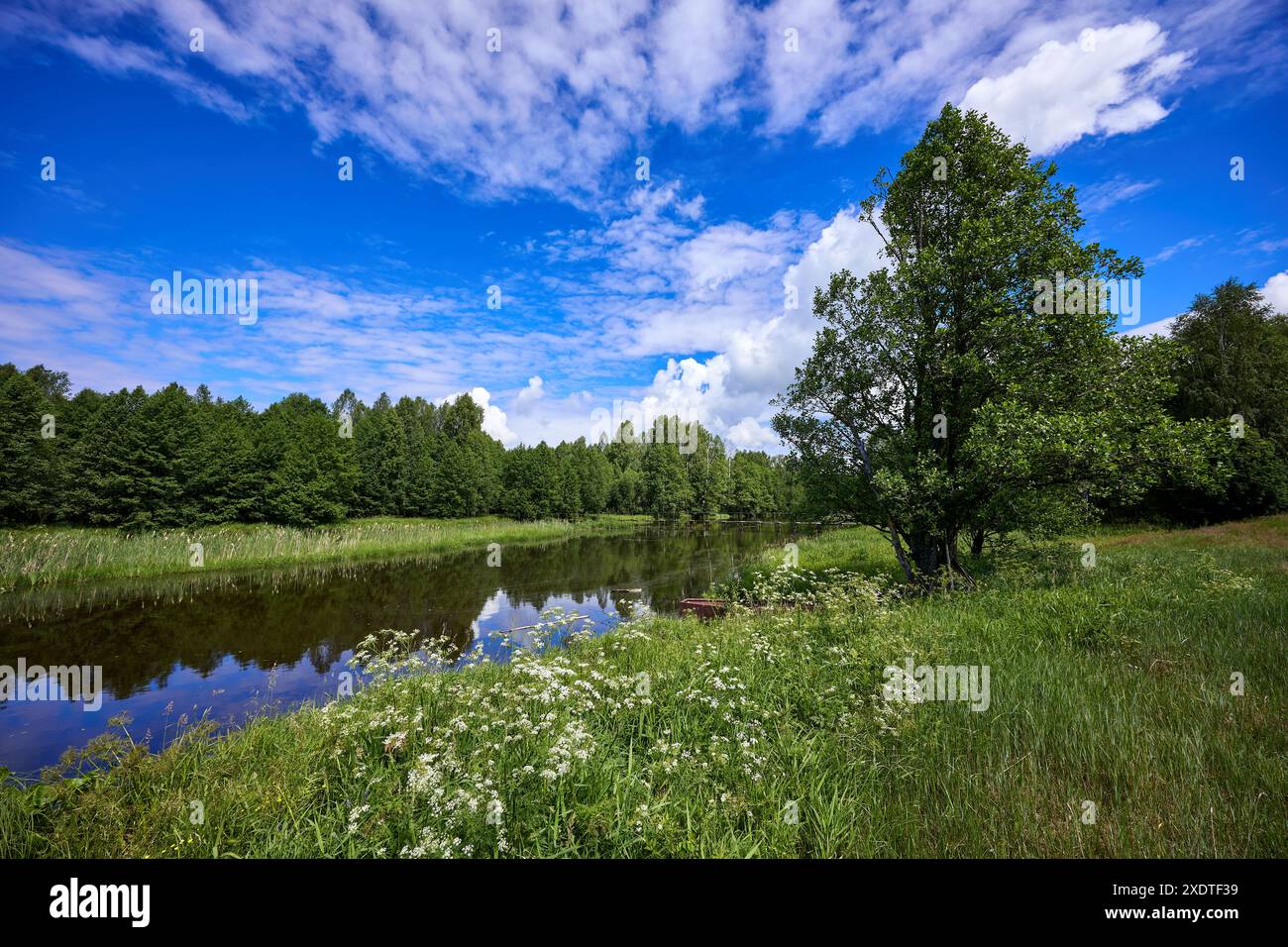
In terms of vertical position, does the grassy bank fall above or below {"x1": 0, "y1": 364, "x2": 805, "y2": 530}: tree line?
below

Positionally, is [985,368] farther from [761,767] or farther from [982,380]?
[761,767]

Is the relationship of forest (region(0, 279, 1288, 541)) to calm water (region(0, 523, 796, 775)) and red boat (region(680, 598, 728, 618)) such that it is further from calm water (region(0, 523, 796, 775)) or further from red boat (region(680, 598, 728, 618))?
calm water (region(0, 523, 796, 775))

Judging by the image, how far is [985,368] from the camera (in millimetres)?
12734

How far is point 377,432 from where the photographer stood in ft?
205

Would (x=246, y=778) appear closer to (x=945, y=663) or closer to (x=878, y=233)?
(x=945, y=663)

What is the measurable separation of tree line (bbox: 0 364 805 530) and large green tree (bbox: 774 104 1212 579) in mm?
3913

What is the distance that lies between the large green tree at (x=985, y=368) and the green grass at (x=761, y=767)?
493 centimetres

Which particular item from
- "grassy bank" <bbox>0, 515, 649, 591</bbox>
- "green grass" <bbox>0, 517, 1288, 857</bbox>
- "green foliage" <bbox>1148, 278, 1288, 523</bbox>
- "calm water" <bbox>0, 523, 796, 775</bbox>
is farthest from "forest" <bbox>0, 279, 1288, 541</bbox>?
"calm water" <bbox>0, 523, 796, 775</bbox>

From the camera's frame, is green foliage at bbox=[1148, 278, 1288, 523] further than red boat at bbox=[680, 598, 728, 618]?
Yes

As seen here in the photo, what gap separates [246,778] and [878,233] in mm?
20362

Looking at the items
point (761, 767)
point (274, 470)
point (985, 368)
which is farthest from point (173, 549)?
point (985, 368)

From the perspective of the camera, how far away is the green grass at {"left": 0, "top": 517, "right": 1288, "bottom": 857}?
12.2 ft

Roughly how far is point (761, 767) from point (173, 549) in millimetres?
34090

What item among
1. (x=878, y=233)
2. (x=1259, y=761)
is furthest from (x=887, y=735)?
(x=878, y=233)
